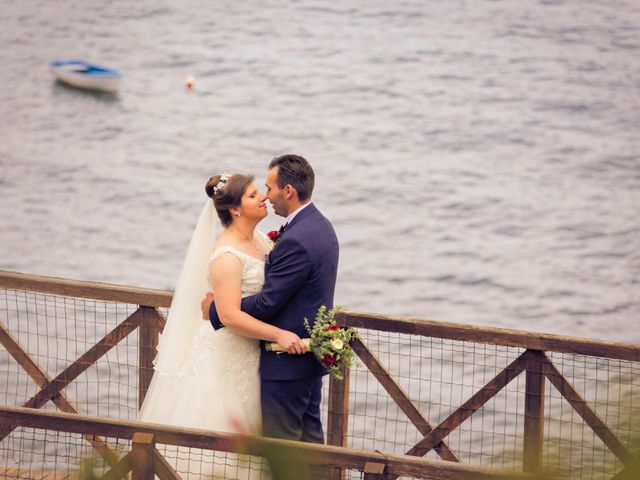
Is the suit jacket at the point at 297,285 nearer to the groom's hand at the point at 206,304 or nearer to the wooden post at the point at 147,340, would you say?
the groom's hand at the point at 206,304

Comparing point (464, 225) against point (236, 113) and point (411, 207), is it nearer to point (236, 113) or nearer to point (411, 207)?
point (411, 207)

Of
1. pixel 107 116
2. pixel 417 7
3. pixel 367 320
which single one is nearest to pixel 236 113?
pixel 107 116

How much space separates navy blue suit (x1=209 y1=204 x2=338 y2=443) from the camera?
506 centimetres

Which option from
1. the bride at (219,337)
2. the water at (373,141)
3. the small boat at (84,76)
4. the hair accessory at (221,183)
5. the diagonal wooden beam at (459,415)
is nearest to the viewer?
the bride at (219,337)

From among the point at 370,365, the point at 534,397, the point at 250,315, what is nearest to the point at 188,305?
the point at 250,315

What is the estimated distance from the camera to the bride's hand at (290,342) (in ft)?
16.7

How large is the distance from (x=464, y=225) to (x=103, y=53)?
18.7m

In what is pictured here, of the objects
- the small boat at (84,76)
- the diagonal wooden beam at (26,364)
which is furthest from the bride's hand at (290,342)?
the small boat at (84,76)

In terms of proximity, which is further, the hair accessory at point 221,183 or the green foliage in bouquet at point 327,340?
the hair accessory at point 221,183

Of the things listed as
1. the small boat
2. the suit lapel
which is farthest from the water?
the suit lapel

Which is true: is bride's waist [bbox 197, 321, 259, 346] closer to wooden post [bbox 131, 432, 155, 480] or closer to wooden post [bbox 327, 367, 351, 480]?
wooden post [bbox 327, 367, 351, 480]

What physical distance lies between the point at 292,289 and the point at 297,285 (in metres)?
0.03

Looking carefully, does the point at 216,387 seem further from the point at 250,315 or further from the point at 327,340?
the point at 327,340

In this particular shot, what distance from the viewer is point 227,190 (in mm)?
5262
